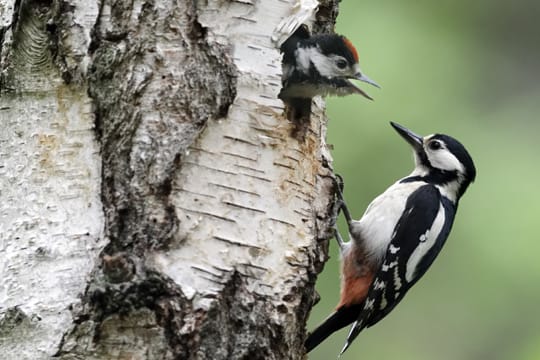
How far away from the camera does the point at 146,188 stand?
261 centimetres

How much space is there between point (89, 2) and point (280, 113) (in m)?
0.66

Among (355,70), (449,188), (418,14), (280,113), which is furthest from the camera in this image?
(418,14)

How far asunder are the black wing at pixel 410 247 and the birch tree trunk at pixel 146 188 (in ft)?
5.35

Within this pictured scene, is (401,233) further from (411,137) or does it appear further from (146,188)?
(146,188)

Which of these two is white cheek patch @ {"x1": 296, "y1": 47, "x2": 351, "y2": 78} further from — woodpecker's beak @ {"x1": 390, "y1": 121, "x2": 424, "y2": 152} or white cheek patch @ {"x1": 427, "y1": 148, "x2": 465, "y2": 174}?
white cheek patch @ {"x1": 427, "y1": 148, "x2": 465, "y2": 174}

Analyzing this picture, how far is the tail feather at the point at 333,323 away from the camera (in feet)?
14.1

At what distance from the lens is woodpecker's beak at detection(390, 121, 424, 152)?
4875 millimetres

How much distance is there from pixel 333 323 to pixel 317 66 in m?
1.33

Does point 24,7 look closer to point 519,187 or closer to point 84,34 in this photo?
point 84,34

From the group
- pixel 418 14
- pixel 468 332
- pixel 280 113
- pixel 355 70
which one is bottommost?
pixel 468 332

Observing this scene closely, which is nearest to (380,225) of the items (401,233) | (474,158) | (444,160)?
(401,233)

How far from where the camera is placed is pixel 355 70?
12.8 ft

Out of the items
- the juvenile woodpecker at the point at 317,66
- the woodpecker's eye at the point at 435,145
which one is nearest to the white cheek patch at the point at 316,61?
the juvenile woodpecker at the point at 317,66

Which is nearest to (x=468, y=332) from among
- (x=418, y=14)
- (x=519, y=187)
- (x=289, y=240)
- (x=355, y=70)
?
(x=519, y=187)
